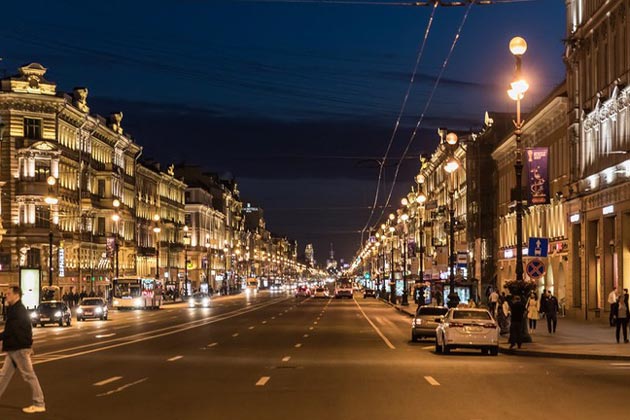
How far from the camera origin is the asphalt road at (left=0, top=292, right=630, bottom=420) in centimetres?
1684

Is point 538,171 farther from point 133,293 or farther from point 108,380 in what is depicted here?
point 133,293

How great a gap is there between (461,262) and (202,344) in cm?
2731

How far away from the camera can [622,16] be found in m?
48.8

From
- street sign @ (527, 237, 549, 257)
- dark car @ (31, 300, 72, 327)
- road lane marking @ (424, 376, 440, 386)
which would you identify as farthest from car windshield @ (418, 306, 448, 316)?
dark car @ (31, 300, 72, 327)

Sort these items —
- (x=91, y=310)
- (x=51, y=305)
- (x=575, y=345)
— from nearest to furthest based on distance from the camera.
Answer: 1. (x=575, y=345)
2. (x=51, y=305)
3. (x=91, y=310)

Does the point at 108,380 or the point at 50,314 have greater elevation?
the point at 108,380

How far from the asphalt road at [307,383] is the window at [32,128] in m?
55.2

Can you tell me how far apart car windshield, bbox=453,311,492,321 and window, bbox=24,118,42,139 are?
6515 cm

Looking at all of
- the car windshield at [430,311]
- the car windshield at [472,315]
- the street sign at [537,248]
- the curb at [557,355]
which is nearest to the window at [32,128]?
the car windshield at [430,311]

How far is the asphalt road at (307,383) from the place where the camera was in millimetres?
16844

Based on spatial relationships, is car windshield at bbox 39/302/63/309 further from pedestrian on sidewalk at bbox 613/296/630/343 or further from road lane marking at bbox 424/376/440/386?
road lane marking at bbox 424/376/440/386

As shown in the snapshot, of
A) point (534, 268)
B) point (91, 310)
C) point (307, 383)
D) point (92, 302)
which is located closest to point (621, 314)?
point (534, 268)

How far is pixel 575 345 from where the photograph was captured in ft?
117

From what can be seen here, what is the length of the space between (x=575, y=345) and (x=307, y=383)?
16.3 meters
